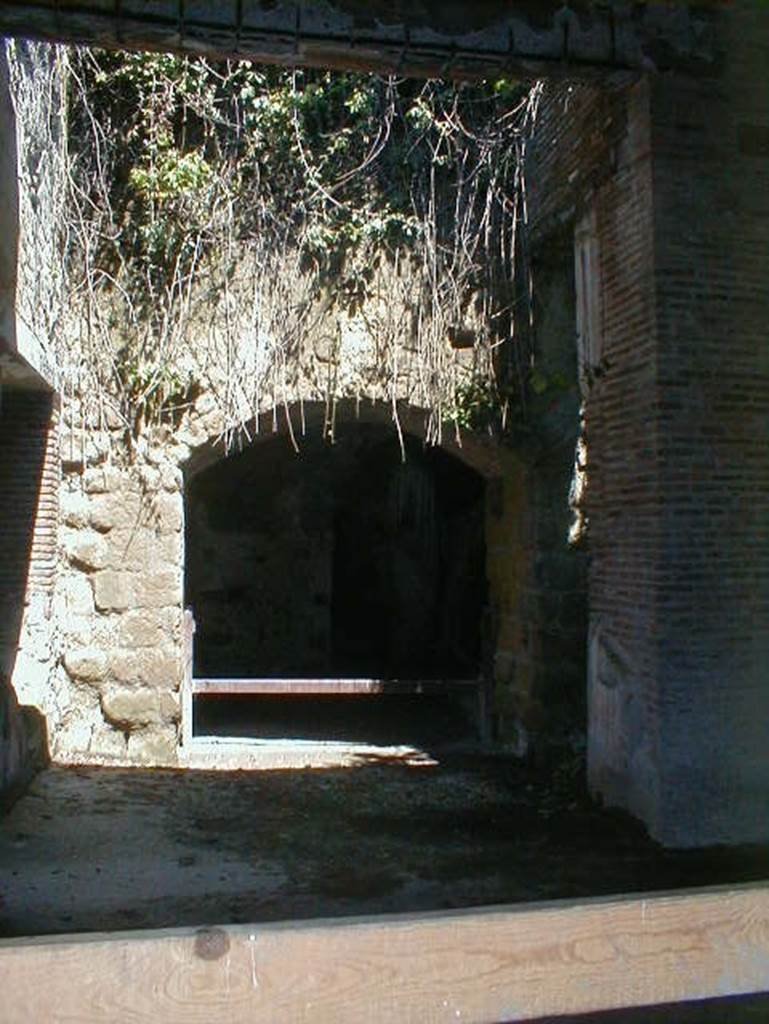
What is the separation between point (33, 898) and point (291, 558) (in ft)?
20.6

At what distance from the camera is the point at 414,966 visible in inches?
74.3

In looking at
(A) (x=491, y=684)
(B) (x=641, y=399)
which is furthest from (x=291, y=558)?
(B) (x=641, y=399)

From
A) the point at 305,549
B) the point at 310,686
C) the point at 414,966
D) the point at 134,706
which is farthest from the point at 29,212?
the point at 305,549

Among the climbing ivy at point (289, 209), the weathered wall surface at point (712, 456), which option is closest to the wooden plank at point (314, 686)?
the climbing ivy at point (289, 209)

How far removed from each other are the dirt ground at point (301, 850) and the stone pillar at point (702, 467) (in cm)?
35

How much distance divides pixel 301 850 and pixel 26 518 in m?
2.73

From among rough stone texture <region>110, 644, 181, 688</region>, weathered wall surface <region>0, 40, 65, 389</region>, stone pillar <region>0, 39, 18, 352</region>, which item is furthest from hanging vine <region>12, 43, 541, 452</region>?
rough stone texture <region>110, 644, 181, 688</region>

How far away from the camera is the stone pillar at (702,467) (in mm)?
4723

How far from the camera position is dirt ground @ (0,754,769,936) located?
4117 millimetres

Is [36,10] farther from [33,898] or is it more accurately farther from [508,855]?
[508,855]

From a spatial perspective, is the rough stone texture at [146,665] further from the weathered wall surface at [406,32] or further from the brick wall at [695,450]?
the weathered wall surface at [406,32]

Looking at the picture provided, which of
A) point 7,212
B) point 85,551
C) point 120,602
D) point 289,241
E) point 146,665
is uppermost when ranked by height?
point 289,241

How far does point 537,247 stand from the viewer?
671cm

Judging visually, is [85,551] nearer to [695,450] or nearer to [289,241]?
[289,241]
